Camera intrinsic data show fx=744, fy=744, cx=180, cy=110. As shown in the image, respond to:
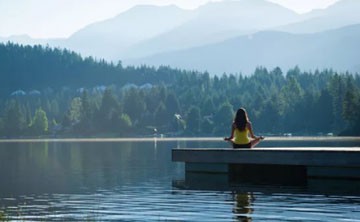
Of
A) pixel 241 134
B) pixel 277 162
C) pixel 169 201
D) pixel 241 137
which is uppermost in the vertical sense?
pixel 241 134

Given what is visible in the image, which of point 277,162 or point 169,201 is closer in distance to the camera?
point 169,201

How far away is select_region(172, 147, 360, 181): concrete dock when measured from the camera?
2919cm

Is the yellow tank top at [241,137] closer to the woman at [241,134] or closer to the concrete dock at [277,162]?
the woman at [241,134]

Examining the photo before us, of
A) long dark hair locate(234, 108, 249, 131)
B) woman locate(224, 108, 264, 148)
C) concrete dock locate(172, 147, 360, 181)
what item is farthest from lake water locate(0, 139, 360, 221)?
long dark hair locate(234, 108, 249, 131)

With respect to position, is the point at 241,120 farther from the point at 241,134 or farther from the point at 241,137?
the point at 241,137

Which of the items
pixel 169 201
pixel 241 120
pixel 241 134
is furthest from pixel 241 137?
pixel 169 201

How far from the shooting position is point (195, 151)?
34562 millimetres

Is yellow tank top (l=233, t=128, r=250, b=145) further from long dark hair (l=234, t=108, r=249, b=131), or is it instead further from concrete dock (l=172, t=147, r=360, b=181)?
concrete dock (l=172, t=147, r=360, b=181)

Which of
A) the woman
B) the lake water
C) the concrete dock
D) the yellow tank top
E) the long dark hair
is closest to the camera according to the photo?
the lake water

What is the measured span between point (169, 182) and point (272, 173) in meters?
5.34

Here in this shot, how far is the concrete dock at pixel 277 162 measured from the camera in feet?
95.8

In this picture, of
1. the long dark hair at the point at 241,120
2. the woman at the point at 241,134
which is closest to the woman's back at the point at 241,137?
the woman at the point at 241,134

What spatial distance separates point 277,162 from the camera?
31094 millimetres

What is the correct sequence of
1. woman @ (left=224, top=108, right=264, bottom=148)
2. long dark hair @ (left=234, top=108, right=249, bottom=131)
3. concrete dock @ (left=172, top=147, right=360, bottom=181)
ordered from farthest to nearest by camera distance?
woman @ (left=224, top=108, right=264, bottom=148), long dark hair @ (left=234, top=108, right=249, bottom=131), concrete dock @ (left=172, top=147, right=360, bottom=181)
